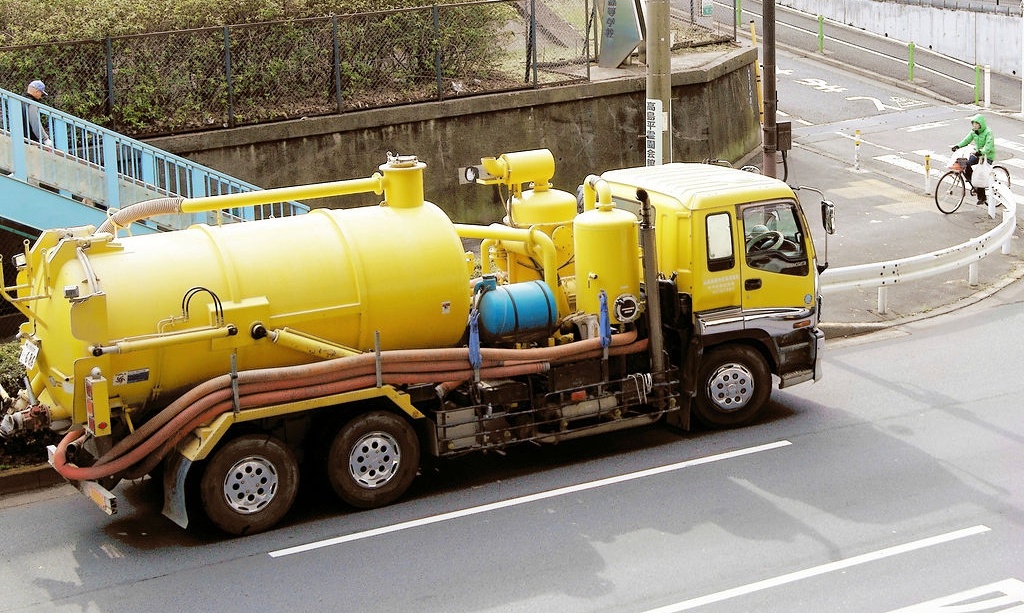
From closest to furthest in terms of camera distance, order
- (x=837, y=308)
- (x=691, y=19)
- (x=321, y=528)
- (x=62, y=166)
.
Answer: (x=321, y=528) → (x=62, y=166) → (x=837, y=308) → (x=691, y=19)

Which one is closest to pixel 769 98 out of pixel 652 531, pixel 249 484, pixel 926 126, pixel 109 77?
pixel 652 531

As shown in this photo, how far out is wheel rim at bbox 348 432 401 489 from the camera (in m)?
10.6

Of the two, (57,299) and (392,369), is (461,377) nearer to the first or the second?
(392,369)

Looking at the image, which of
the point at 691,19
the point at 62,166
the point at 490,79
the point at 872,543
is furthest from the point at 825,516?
Answer: the point at 691,19

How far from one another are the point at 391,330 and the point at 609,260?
211 cm

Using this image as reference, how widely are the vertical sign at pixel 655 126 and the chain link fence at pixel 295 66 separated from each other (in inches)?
209

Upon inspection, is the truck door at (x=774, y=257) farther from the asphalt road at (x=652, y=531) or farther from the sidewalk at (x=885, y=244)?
the sidewalk at (x=885, y=244)

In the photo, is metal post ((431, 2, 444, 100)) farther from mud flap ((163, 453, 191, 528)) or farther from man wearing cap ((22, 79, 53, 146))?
mud flap ((163, 453, 191, 528))

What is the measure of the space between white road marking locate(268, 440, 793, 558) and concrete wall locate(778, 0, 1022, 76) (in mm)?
27928

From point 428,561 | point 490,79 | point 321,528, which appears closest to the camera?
point 428,561

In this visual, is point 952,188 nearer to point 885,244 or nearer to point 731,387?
point 885,244

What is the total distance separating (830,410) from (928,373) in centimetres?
173

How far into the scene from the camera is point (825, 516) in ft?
33.6

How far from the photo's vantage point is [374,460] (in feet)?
34.9
